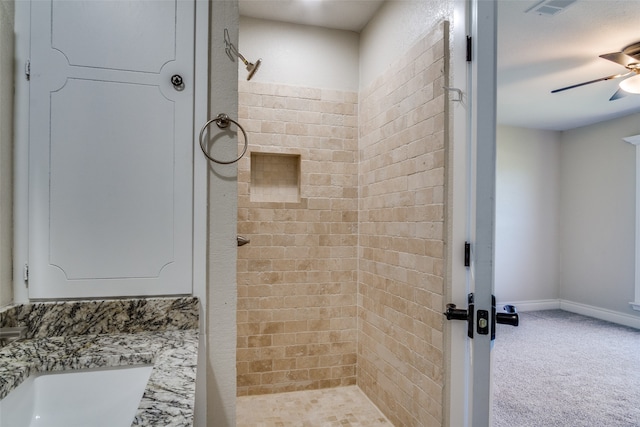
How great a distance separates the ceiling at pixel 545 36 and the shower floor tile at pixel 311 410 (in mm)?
2864

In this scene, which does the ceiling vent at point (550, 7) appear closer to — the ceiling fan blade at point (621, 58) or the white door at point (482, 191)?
the ceiling fan blade at point (621, 58)

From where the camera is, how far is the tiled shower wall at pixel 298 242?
2.79 metres

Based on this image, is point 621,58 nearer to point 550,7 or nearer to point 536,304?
point 550,7

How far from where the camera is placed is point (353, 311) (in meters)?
2.97

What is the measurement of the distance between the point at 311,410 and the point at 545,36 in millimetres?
3212

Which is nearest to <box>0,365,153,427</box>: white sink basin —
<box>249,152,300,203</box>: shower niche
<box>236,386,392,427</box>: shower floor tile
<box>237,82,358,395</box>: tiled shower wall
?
<box>236,386,392,427</box>: shower floor tile

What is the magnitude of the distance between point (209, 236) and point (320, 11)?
7.17 feet

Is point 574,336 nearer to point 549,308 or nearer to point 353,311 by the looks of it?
point 549,308

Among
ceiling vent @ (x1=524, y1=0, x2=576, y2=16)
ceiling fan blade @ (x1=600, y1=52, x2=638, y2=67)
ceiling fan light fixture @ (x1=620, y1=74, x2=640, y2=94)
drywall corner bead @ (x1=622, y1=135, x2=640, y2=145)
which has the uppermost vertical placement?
ceiling vent @ (x1=524, y1=0, x2=576, y2=16)

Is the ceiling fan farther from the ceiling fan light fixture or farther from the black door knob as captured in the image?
the black door knob

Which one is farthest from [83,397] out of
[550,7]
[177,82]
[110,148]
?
[550,7]

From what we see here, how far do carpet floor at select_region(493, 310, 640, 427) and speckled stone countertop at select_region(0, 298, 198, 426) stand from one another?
1.97 m

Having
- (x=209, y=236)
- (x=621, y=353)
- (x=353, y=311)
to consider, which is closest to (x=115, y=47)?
(x=209, y=236)

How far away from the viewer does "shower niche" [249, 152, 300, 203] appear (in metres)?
2.88
